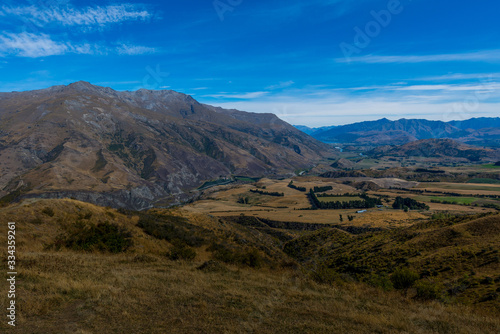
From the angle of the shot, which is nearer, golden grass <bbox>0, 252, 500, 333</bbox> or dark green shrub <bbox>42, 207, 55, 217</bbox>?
golden grass <bbox>0, 252, 500, 333</bbox>

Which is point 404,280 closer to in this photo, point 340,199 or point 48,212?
point 48,212

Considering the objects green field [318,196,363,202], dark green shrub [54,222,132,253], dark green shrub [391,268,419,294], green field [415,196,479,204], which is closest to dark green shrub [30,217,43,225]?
dark green shrub [54,222,132,253]

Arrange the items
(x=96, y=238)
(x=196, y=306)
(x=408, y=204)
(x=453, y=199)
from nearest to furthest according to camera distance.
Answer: (x=196, y=306) < (x=96, y=238) < (x=408, y=204) < (x=453, y=199)

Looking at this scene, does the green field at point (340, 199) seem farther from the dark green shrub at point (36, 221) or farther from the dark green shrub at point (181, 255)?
the dark green shrub at point (36, 221)

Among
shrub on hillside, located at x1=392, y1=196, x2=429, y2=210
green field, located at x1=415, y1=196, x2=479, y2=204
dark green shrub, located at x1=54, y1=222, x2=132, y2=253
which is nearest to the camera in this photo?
dark green shrub, located at x1=54, y1=222, x2=132, y2=253

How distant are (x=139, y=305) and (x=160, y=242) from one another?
1939 cm

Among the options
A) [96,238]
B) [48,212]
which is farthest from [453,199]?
[48,212]

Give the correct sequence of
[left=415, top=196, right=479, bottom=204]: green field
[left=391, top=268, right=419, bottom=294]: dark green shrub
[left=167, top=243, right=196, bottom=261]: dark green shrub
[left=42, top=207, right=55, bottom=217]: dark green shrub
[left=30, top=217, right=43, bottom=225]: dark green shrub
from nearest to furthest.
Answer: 1. [left=167, top=243, right=196, bottom=261]: dark green shrub
2. [left=391, top=268, right=419, bottom=294]: dark green shrub
3. [left=30, top=217, right=43, bottom=225]: dark green shrub
4. [left=42, top=207, right=55, bottom=217]: dark green shrub
5. [left=415, top=196, right=479, bottom=204]: green field

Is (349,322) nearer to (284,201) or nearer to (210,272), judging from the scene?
(210,272)

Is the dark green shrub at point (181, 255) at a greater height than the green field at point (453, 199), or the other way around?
the dark green shrub at point (181, 255)

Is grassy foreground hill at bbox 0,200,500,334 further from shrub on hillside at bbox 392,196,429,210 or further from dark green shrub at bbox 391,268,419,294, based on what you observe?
shrub on hillside at bbox 392,196,429,210

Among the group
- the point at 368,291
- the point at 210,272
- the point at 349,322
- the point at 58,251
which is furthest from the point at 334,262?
the point at 58,251

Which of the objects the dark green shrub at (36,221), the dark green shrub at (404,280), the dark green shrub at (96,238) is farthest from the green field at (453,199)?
the dark green shrub at (36,221)

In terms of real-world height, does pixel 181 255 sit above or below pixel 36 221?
below
